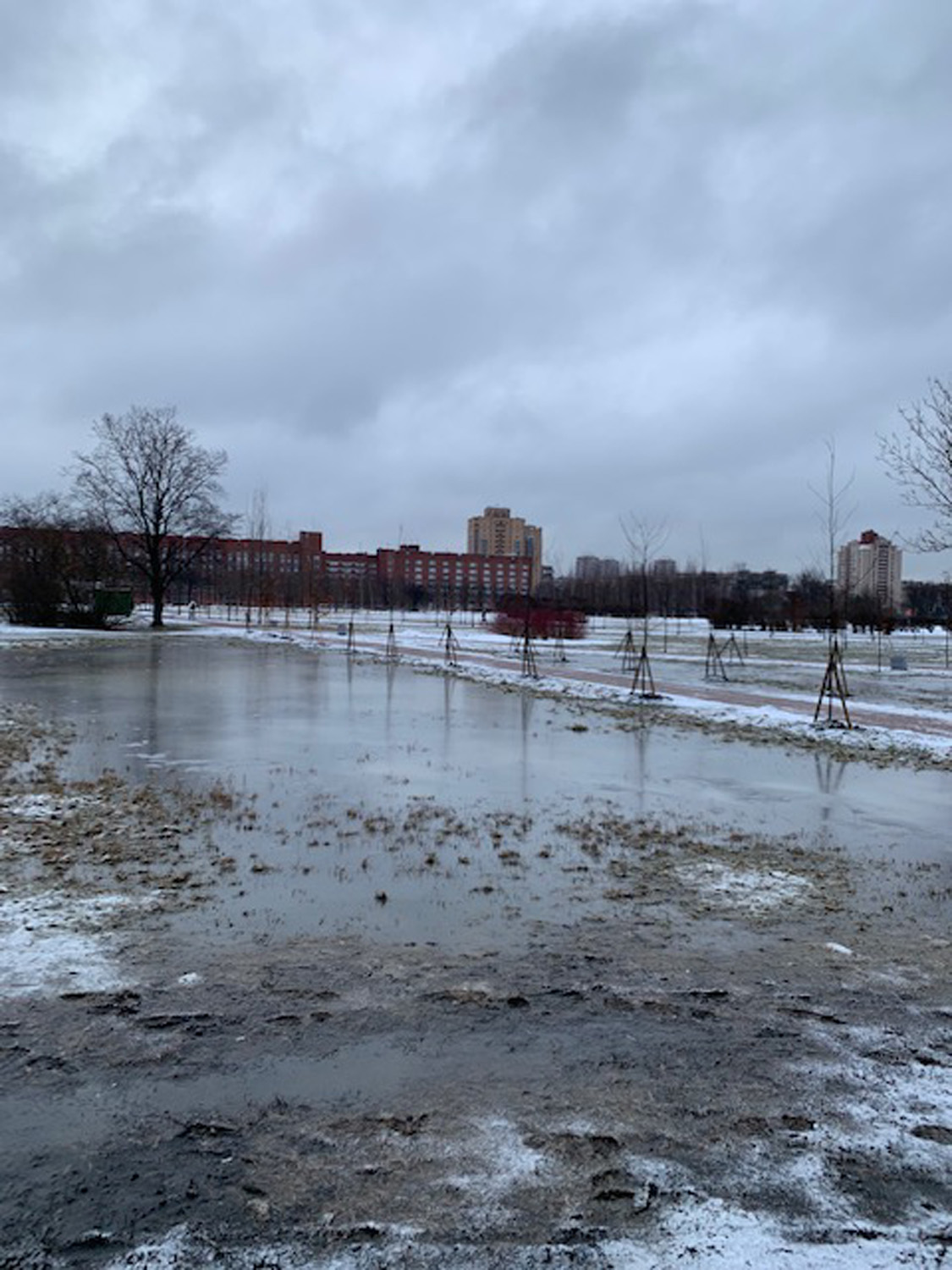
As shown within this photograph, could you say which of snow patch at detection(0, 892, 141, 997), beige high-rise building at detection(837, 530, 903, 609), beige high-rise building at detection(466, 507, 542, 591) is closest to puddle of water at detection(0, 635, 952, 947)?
snow patch at detection(0, 892, 141, 997)

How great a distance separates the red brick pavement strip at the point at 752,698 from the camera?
15812 millimetres

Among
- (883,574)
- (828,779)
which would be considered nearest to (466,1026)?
(828,779)

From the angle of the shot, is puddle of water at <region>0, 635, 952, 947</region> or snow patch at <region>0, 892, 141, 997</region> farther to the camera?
puddle of water at <region>0, 635, 952, 947</region>

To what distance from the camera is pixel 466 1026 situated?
4105 millimetres

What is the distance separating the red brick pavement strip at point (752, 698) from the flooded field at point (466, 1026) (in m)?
7.04

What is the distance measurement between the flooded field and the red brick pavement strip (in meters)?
7.04

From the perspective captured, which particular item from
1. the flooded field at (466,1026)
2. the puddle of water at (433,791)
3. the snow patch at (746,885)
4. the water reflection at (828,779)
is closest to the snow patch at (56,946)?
the flooded field at (466,1026)

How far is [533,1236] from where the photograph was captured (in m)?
2.70

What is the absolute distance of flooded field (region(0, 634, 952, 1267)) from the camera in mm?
2787

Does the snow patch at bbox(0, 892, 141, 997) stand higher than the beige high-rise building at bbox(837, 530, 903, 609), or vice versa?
the beige high-rise building at bbox(837, 530, 903, 609)

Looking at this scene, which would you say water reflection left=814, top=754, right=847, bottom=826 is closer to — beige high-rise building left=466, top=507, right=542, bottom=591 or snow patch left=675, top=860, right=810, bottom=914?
snow patch left=675, top=860, right=810, bottom=914

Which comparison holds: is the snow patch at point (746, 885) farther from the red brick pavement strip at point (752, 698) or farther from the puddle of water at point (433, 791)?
the red brick pavement strip at point (752, 698)

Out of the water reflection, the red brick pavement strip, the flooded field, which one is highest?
the red brick pavement strip

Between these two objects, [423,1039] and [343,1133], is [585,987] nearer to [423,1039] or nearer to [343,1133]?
[423,1039]
